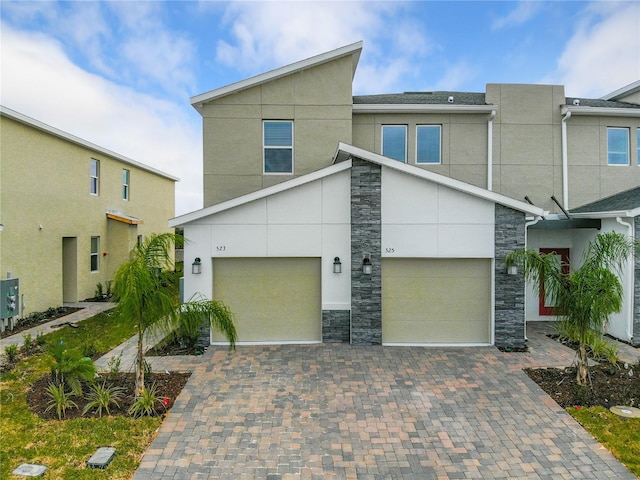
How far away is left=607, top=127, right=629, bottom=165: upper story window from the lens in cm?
1352

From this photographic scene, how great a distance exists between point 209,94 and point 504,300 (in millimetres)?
10509

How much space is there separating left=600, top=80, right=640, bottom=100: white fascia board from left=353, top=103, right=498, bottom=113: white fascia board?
6.20 metres

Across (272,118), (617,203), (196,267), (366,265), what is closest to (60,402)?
(196,267)

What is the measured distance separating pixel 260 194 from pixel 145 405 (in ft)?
17.5

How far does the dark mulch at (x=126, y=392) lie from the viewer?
21.1ft

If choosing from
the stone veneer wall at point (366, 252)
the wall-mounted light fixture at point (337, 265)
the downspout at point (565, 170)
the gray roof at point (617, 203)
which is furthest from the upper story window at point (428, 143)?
the wall-mounted light fixture at point (337, 265)

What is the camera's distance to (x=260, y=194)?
981 centimetres

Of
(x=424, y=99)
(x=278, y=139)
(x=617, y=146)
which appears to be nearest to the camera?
(x=278, y=139)

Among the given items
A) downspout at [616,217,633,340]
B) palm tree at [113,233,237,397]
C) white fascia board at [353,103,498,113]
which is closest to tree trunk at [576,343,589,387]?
downspout at [616,217,633,340]

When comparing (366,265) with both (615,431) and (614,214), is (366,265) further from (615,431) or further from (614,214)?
(614,214)

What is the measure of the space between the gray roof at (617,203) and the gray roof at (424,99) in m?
4.87

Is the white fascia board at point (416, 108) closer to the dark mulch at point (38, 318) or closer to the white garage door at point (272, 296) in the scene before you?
the white garage door at point (272, 296)

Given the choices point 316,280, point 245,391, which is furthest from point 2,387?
point 316,280

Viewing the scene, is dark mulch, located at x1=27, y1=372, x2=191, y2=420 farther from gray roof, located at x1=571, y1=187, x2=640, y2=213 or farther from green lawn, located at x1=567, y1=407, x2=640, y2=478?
gray roof, located at x1=571, y1=187, x2=640, y2=213
